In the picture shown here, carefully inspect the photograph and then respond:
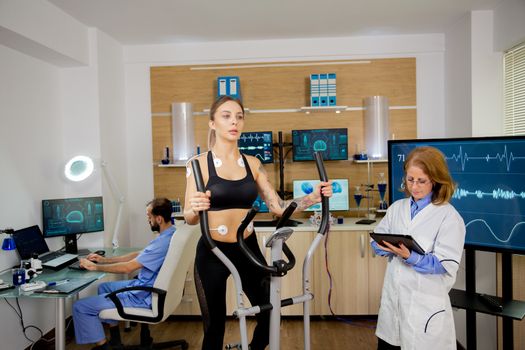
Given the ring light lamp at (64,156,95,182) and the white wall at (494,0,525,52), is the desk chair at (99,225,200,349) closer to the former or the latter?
the ring light lamp at (64,156,95,182)

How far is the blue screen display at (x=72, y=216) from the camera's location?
3104 millimetres

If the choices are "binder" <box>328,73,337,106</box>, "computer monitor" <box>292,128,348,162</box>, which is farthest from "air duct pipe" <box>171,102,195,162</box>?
"binder" <box>328,73,337,106</box>

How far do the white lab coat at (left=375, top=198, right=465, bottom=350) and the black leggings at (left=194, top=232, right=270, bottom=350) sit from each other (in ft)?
2.11

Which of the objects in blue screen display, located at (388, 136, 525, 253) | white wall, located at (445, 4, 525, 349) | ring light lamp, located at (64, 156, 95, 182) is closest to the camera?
blue screen display, located at (388, 136, 525, 253)

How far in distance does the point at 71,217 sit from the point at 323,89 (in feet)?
8.07

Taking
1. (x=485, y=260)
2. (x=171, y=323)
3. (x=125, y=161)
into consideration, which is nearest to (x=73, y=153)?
(x=125, y=161)

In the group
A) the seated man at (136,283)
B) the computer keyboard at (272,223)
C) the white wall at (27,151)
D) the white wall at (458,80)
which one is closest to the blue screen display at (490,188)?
the white wall at (458,80)

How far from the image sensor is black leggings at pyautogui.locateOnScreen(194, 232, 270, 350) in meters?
1.83

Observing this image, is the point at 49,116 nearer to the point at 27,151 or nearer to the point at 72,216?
the point at 27,151

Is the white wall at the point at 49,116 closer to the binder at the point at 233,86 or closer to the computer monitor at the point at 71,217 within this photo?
the computer monitor at the point at 71,217

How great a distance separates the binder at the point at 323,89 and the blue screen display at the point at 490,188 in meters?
1.41

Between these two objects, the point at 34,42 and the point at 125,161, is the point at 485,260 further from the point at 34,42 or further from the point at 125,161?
the point at 34,42

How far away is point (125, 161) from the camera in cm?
403

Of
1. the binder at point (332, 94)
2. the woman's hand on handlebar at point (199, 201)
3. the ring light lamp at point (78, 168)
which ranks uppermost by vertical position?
the binder at point (332, 94)
